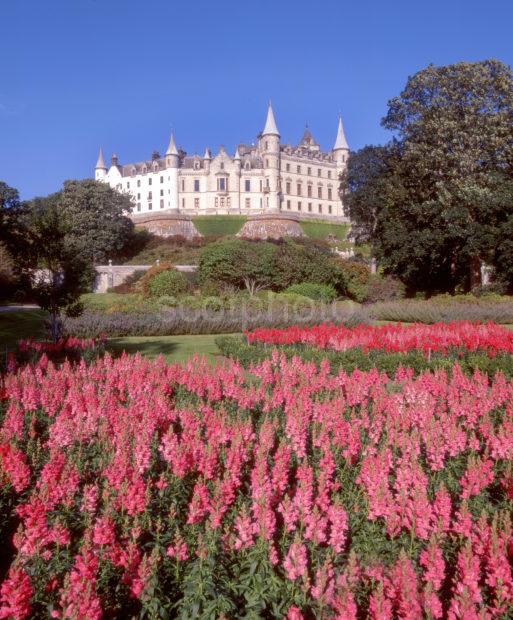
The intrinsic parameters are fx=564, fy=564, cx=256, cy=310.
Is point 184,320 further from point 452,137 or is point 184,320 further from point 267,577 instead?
point 452,137

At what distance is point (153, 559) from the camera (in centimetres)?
314

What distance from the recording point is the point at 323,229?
8088 centimetres

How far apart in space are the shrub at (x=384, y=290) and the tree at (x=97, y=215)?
28751 mm

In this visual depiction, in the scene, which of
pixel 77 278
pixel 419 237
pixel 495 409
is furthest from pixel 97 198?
pixel 495 409

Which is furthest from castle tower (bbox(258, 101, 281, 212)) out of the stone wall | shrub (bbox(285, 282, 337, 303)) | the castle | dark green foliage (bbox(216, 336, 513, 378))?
dark green foliage (bbox(216, 336, 513, 378))

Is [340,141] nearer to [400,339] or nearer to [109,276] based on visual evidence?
[109,276]

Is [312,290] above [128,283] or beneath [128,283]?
beneath

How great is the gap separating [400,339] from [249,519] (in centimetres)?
1043

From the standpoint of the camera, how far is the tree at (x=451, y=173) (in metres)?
31.9

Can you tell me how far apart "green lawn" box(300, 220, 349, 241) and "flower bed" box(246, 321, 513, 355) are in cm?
6354

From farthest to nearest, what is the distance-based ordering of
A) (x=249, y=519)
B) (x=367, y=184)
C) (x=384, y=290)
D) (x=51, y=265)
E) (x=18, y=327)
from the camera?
(x=367, y=184) < (x=384, y=290) < (x=18, y=327) < (x=51, y=265) < (x=249, y=519)

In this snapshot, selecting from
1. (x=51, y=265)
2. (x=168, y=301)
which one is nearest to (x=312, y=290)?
(x=168, y=301)

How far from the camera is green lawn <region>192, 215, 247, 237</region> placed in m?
76.0

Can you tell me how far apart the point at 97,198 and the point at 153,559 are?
58474mm
